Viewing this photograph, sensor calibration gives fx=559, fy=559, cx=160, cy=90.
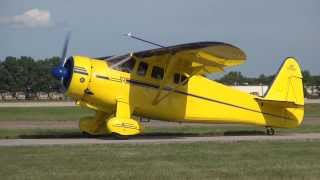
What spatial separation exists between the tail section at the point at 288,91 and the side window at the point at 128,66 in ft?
18.6

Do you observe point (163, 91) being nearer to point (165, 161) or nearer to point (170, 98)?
point (170, 98)

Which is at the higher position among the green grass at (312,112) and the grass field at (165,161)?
the green grass at (312,112)

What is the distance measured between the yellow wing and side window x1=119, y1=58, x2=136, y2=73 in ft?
0.73

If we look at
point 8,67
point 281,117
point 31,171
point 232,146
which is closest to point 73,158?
point 31,171

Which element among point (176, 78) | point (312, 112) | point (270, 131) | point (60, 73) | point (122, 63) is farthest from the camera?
point (312, 112)

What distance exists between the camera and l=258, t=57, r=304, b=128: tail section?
20.6 meters

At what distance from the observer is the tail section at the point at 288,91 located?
20.6 meters

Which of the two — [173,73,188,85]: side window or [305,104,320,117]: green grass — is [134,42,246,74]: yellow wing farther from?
[305,104,320,117]: green grass

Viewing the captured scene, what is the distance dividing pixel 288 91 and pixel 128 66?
21.9ft

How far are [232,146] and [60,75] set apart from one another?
565cm

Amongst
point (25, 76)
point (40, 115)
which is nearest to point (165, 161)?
point (40, 115)

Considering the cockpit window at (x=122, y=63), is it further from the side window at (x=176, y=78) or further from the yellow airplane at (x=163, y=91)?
the side window at (x=176, y=78)

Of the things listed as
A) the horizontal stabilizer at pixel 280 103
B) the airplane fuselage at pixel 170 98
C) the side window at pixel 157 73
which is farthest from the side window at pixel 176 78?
the horizontal stabilizer at pixel 280 103

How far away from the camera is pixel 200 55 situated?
17750mm
